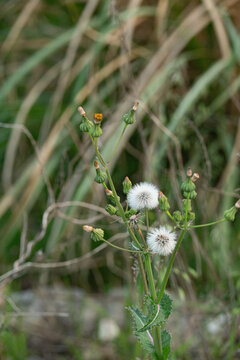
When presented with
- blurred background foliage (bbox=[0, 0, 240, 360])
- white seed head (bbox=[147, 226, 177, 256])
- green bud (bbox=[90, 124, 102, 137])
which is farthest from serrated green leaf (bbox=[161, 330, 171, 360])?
blurred background foliage (bbox=[0, 0, 240, 360])

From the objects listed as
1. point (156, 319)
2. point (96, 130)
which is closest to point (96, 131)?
point (96, 130)

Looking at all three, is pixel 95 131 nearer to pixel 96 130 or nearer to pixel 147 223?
pixel 96 130

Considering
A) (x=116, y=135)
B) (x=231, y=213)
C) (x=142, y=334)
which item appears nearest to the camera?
(x=231, y=213)

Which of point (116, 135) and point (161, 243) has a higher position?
point (116, 135)

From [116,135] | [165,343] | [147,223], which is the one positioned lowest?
[165,343]

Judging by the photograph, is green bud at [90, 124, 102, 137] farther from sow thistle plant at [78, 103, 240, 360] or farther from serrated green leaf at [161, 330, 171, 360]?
serrated green leaf at [161, 330, 171, 360]

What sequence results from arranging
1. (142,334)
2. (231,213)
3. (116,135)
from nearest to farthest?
(231,213) → (142,334) → (116,135)
